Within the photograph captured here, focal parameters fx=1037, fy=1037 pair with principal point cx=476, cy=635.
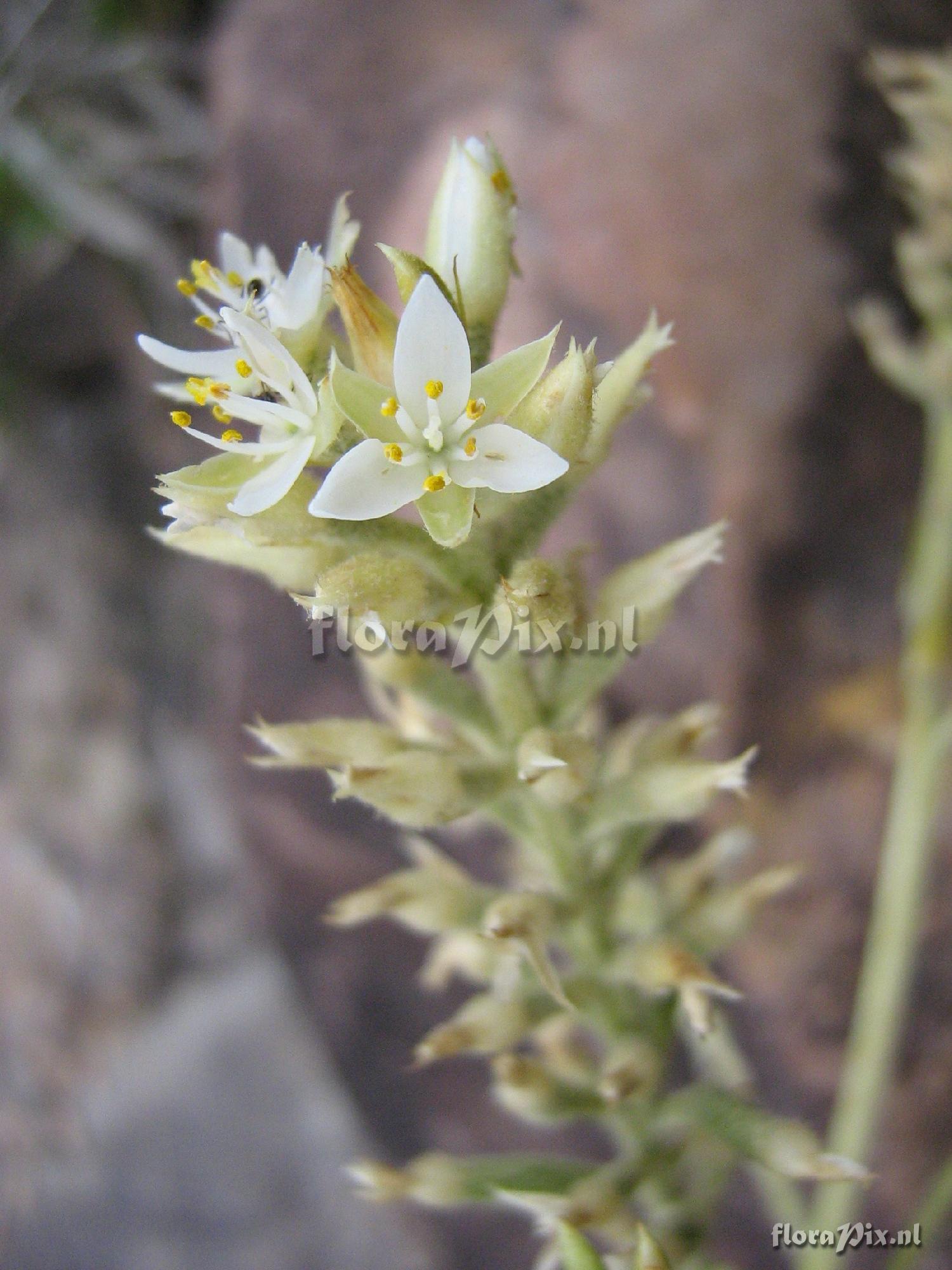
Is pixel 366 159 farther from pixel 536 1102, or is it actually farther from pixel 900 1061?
pixel 900 1061

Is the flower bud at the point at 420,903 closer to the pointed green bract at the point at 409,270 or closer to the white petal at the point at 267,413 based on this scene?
the white petal at the point at 267,413

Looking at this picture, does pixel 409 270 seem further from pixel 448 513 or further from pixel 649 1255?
pixel 649 1255

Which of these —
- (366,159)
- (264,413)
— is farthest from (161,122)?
(264,413)

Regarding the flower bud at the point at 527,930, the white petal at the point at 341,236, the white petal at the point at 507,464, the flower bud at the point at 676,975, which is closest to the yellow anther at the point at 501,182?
the white petal at the point at 341,236

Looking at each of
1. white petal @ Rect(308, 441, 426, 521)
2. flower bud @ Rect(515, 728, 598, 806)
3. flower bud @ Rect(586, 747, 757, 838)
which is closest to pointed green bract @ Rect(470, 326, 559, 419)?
white petal @ Rect(308, 441, 426, 521)

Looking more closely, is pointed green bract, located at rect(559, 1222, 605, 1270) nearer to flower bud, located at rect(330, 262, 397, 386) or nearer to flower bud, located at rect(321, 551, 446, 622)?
flower bud, located at rect(321, 551, 446, 622)

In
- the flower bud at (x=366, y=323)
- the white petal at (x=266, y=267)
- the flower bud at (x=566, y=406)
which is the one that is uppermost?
the white petal at (x=266, y=267)
